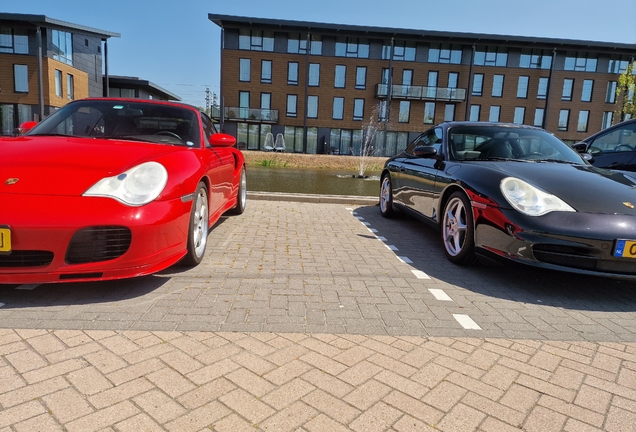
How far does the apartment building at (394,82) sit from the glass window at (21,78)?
14356mm

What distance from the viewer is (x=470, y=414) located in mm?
1789

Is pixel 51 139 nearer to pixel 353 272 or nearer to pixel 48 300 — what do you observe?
pixel 48 300

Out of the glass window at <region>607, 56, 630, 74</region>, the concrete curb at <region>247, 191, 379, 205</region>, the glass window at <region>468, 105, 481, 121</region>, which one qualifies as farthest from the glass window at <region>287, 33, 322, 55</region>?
the concrete curb at <region>247, 191, 379, 205</region>

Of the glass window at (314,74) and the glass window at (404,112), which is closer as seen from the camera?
the glass window at (314,74)

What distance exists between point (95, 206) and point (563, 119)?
4423cm

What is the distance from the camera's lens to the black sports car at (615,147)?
5.63 m

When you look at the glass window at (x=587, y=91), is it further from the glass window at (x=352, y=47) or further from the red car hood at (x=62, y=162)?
the red car hood at (x=62, y=162)

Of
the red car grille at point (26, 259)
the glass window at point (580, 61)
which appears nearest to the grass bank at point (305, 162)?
the red car grille at point (26, 259)

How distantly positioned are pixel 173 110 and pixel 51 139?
1278 millimetres

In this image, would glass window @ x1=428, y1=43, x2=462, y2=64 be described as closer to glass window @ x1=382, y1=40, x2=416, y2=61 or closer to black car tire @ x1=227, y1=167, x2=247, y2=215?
glass window @ x1=382, y1=40, x2=416, y2=61

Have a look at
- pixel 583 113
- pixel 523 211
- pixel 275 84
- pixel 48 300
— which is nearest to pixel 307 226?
pixel 523 211

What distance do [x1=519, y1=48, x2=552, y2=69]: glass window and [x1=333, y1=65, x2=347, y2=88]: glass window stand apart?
15779 millimetres

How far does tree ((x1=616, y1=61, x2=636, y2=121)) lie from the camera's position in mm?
33969

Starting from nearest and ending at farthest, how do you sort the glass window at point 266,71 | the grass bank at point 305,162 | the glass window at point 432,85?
the grass bank at point 305,162 → the glass window at point 266,71 → the glass window at point 432,85
